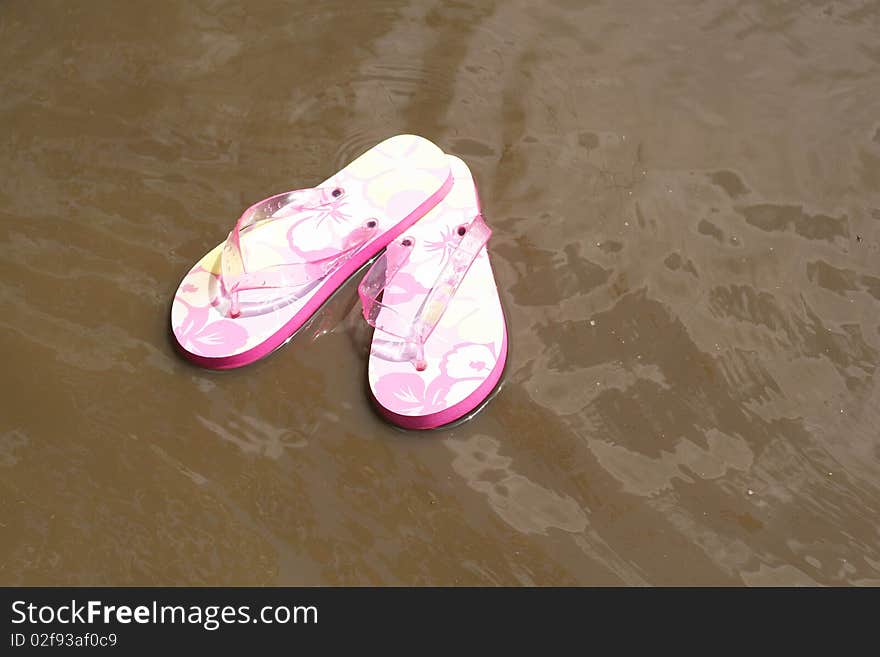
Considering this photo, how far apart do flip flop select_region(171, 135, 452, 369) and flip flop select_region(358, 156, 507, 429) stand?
0.16ft

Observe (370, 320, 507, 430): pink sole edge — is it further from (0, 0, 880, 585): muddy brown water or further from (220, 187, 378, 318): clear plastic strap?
(220, 187, 378, 318): clear plastic strap

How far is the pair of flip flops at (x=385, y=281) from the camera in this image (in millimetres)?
1369

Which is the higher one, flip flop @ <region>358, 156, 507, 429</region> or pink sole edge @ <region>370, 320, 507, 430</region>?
flip flop @ <region>358, 156, 507, 429</region>

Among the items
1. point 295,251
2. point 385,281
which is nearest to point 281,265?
point 295,251

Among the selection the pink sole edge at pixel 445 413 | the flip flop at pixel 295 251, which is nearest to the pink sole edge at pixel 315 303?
the flip flop at pixel 295 251

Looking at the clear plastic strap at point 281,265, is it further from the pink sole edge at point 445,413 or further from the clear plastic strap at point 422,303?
the pink sole edge at point 445,413

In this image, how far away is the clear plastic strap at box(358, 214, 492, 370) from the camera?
4.57ft

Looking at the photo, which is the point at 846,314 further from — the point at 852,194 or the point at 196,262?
the point at 196,262

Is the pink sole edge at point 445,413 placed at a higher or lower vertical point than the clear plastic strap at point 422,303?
lower

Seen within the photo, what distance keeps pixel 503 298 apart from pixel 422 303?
14cm

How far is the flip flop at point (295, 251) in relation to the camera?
1.42 metres

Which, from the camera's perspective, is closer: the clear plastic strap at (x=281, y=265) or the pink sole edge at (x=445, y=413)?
the pink sole edge at (x=445, y=413)

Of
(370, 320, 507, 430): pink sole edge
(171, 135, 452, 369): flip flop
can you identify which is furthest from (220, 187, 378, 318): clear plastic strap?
(370, 320, 507, 430): pink sole edge

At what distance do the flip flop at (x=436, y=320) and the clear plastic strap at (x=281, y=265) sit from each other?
58 millimetres
